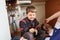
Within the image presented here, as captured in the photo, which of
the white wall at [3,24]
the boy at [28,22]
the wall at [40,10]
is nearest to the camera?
the white wall at [3,24]

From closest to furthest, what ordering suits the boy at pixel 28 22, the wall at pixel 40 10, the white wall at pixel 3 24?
the white wall at pixel 3 24 → the boy at pixel 28 22 → the wall at pixel 40 10

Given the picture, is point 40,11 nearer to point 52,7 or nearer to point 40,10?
point 40,10

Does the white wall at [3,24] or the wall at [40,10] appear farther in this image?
the wall at [40,10]

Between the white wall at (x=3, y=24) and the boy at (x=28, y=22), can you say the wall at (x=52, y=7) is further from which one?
the white wall at (x=3, y=24)

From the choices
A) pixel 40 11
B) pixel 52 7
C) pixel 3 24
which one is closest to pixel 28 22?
pixel 3 24

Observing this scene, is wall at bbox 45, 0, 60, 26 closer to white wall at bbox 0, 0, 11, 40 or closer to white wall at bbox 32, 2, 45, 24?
white wall at bbox 32, 2, 45, 24

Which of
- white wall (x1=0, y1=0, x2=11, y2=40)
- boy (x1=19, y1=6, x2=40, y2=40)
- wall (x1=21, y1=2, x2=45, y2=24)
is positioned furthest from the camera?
wall (x1=21, y1=2, x2=45, y2=24)

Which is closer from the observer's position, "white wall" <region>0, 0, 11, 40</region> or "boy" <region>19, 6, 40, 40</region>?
"white wall" <region>0, 0, 11, 40</region>

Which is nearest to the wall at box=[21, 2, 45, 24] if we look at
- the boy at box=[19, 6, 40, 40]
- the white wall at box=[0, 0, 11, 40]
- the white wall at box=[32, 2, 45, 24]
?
the white wall at box=[32, 2, 45, 24]

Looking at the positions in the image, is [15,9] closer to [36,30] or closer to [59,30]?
[36,30]

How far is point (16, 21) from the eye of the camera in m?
2.19

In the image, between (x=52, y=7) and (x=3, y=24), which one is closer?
(x=3, y=24)

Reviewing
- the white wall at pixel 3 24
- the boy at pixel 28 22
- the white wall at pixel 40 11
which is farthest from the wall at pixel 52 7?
the white wall at pixel 3 24

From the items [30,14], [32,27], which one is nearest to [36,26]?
[32,27]
